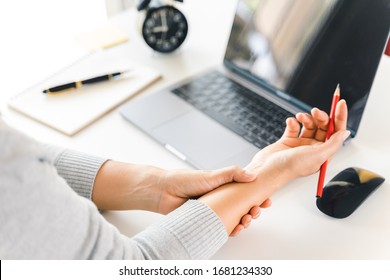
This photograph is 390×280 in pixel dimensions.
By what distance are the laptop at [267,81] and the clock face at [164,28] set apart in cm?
14

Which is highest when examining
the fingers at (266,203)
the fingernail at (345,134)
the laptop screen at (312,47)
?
the laptop screen at (312,47)

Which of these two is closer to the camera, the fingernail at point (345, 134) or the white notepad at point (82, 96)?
the fingernail at point (345, 134)

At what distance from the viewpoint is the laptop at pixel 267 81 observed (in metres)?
0.78

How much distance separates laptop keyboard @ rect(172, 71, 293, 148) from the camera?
832mm

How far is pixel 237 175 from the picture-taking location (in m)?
0.70

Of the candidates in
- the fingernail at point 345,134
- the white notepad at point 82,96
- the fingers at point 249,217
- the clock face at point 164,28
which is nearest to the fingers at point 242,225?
Result: the fingers at point 249,217

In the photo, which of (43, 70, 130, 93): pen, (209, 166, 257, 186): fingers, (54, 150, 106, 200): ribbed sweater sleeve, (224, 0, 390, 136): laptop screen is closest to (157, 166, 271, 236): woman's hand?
(209, 166, 257, 186): fingers

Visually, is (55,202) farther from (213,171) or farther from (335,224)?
(335,224)

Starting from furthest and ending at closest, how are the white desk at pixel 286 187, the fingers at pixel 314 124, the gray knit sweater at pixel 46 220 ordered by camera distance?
the fingers at pixel 314 124 → the white desk at pixel 286 187 → the gray knit sweater at pixel 46 220

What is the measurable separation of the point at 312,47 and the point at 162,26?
372mm

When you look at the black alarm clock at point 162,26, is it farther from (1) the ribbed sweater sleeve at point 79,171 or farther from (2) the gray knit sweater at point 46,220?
(2) the gray knit sweater at point 46,220

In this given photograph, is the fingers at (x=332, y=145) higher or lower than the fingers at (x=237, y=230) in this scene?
higher

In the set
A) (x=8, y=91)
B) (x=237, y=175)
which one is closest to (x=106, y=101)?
(x=8, y=91)

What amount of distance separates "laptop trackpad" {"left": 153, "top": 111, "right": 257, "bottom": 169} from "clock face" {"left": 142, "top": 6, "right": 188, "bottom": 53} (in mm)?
263
